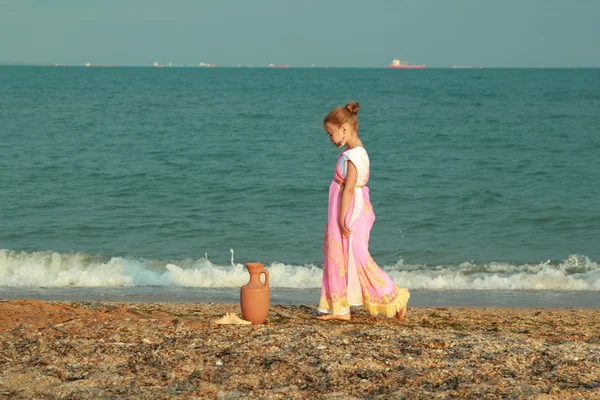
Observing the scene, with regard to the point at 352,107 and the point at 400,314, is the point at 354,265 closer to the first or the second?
the point at 400,314

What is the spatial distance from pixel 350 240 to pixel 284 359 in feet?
4.81

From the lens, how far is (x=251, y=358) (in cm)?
532

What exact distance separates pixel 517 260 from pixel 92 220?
23.1 ft

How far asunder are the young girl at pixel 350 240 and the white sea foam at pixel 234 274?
12.7 ft

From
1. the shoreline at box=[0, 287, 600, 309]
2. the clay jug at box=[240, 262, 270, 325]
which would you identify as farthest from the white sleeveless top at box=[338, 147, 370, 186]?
the shoreline at box=[0, 287, 600, 309]

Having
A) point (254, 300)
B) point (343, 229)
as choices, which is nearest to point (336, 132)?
point (343, 229)

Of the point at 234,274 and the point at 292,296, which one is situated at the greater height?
the point at 234,274

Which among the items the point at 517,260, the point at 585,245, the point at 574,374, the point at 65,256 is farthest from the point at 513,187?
the point at 574,374

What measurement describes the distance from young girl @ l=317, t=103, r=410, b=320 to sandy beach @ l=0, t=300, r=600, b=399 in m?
0.18

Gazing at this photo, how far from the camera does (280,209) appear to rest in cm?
1589

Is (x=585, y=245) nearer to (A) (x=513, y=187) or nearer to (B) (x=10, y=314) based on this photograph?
(A) (x=513, y=187)

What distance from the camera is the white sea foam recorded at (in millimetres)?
10523

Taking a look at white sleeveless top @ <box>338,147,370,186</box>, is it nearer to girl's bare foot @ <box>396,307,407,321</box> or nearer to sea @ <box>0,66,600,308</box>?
sea @ <box>0,66,600,308</box>

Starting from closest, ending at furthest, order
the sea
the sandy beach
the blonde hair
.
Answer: the sandy beach
the blonde hair
the sea
